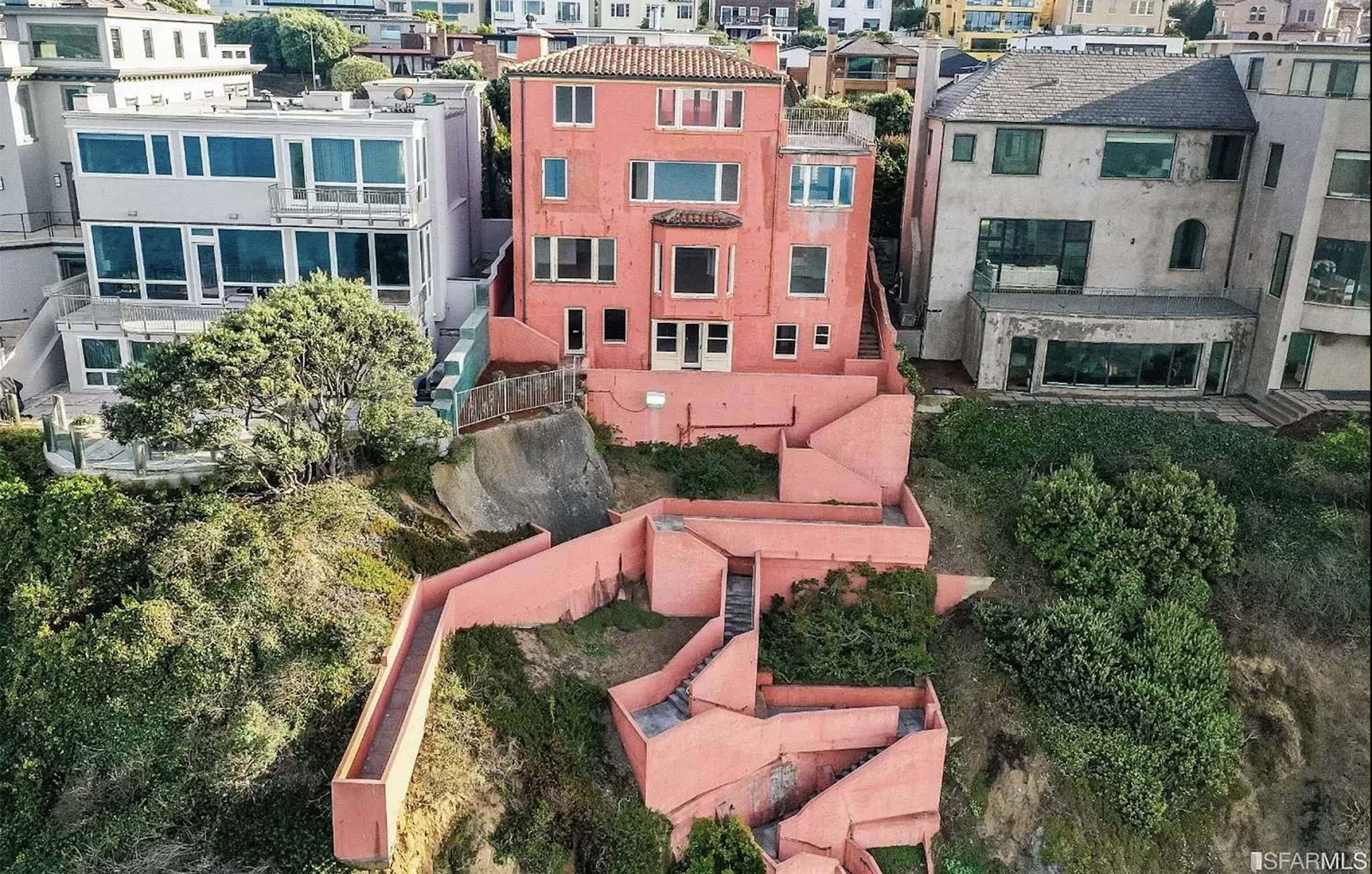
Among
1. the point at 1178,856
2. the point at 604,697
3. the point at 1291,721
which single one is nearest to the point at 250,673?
the point at 604,697

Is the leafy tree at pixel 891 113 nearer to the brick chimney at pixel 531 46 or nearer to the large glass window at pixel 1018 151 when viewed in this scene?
the large glass window at pixel 1018 151

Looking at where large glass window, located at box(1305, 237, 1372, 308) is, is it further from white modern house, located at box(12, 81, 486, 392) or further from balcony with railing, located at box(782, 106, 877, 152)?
white modern house, located at box(12, 81, 486, 392)

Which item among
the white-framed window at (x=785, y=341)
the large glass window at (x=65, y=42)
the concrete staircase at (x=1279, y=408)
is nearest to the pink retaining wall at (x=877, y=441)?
the white-framed window at (x=785, y=341)

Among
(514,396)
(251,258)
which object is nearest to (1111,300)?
(514,396)

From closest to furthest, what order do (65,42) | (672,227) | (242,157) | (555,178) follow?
(242,157) → (672,227) → (555,178) → (65,42)

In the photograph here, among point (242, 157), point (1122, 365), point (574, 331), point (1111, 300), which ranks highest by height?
point (242, 157)

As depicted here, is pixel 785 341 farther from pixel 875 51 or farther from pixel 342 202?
pixel 875 51
